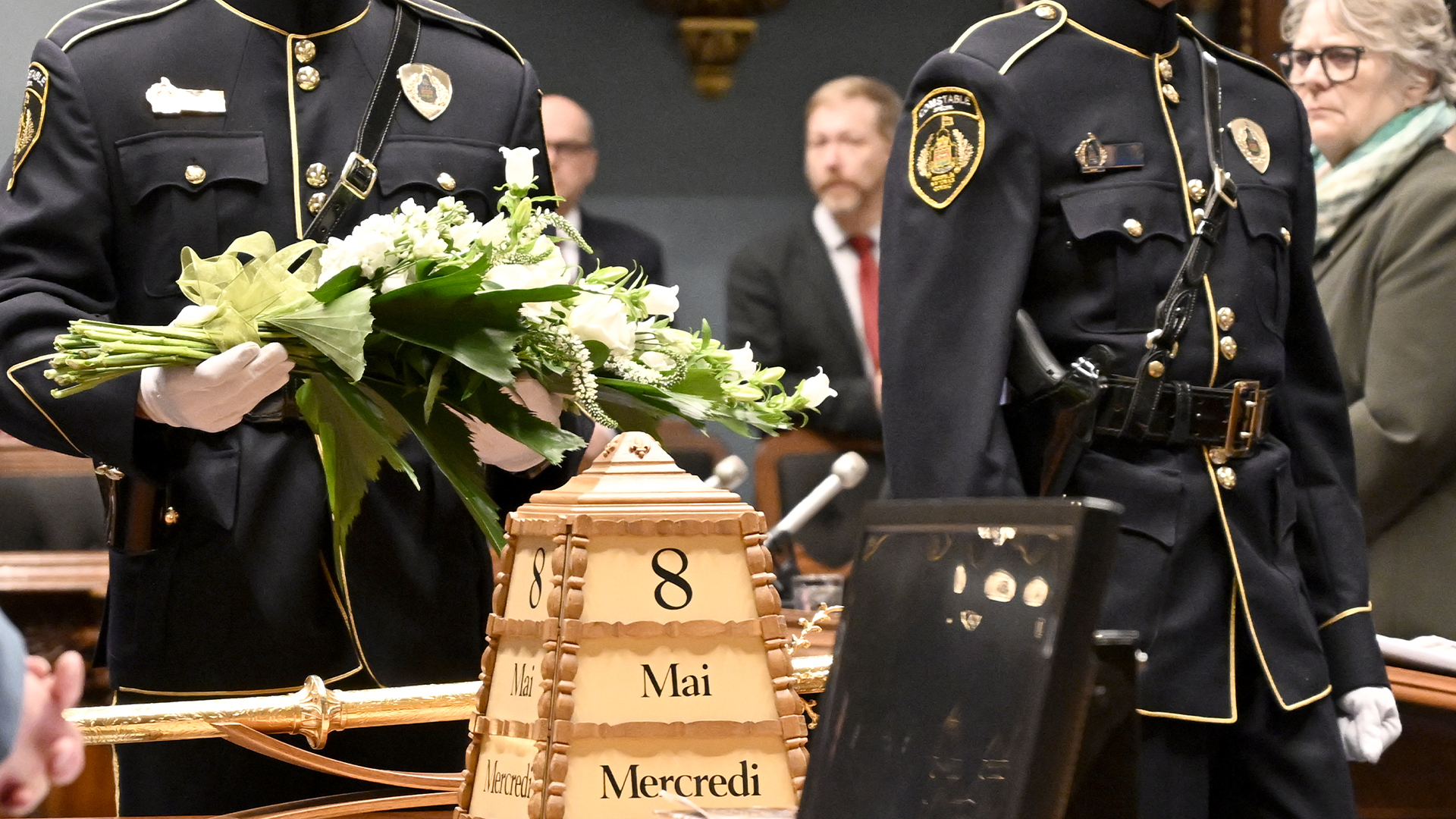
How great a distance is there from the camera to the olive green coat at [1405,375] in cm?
291

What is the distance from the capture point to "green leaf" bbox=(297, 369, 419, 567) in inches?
49.3

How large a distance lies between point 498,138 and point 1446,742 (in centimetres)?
178

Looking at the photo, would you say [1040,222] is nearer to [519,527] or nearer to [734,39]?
[519,527]

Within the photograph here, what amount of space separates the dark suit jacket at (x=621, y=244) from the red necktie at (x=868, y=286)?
521 mm

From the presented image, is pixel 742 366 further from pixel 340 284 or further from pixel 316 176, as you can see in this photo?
pixel 316 176

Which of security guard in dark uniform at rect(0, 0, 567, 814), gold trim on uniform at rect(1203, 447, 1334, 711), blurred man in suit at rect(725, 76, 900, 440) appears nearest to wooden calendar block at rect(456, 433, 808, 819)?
security guard in dark uniform at rect(0, 0, 567, 814)

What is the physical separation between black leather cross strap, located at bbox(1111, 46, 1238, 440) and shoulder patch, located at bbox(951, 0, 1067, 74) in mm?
219

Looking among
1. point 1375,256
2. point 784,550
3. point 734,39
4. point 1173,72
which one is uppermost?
point 734,39

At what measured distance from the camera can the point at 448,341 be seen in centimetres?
117

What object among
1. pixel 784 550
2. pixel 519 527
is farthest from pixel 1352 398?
pixel 519 527

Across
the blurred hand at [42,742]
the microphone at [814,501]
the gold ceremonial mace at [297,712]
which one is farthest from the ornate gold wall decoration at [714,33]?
the blurred hand at [42,742]

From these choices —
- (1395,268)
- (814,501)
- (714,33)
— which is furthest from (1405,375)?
A: (714,33)

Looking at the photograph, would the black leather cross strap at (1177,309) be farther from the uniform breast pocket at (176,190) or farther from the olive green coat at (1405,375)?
the olive green coat at (1405,375)

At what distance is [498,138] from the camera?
1.83m
